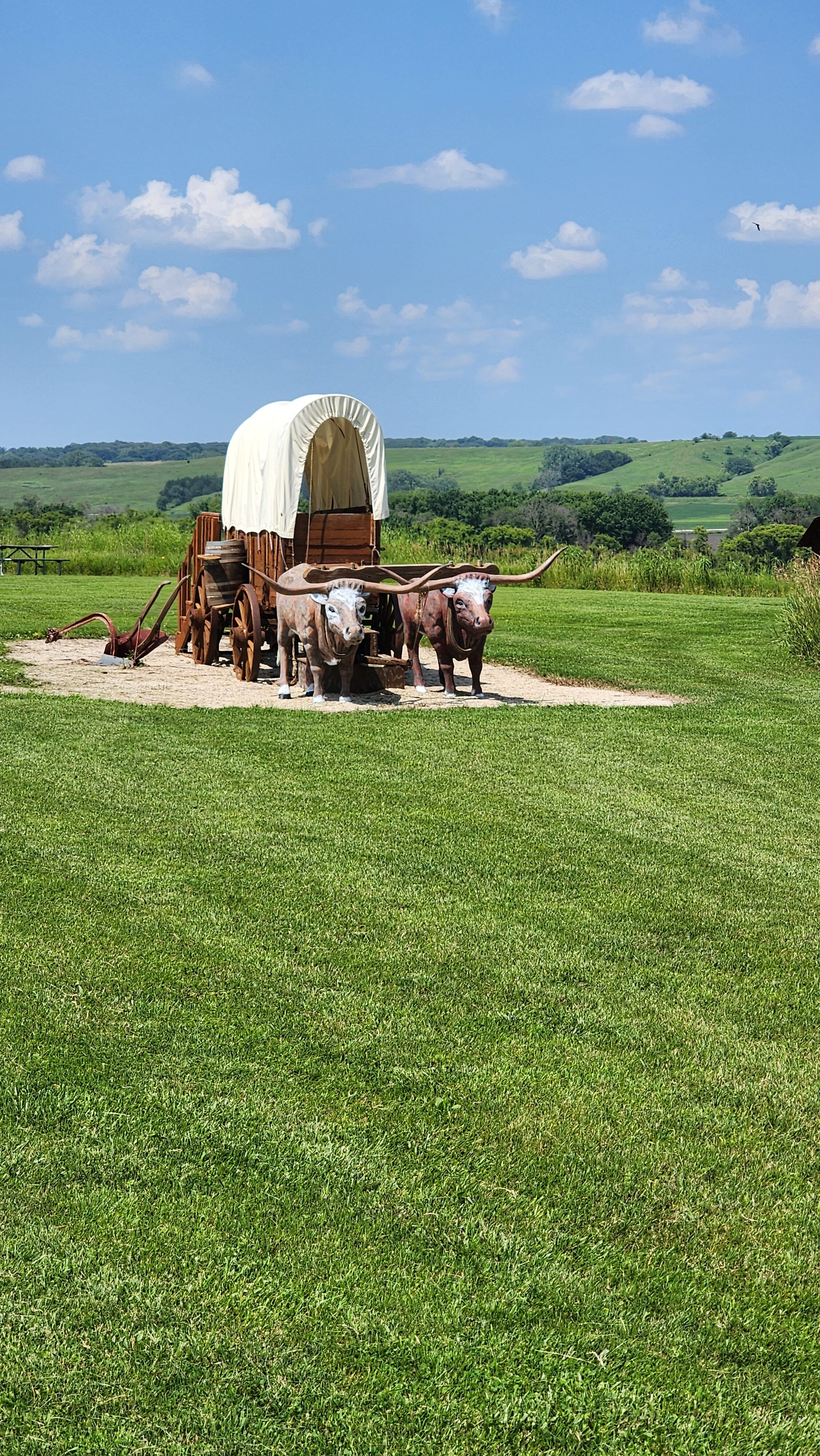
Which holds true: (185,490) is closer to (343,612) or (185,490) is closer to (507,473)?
(507,473)

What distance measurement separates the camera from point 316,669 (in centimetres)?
1355

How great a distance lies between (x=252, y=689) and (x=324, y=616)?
184cm

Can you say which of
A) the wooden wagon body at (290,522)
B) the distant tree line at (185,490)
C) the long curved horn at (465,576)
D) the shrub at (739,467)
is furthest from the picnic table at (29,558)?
the shrub at (739,467)

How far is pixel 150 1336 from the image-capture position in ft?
10.2

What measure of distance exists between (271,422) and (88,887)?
10.2 meters

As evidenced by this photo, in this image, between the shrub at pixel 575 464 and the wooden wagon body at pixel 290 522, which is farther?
the shrub at pixel 575 464

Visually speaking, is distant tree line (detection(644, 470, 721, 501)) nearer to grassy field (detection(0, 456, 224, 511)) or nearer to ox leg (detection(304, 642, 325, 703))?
grassy field (detection(0, 456, 224, 511))

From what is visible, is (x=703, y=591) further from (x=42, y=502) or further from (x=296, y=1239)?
(x=42, y=502)

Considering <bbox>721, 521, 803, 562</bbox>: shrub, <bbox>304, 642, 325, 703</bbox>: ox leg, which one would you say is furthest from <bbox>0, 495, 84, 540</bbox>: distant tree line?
<bbox>721, 521, 803, 562</bbox>: shrub

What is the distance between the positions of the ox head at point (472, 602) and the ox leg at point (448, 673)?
0.57 meters

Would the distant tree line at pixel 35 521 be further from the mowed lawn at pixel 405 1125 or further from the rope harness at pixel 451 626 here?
the mowed lawn at pixel 405 1125

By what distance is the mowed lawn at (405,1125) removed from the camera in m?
3.01

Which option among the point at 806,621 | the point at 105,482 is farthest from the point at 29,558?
the point at 105,482

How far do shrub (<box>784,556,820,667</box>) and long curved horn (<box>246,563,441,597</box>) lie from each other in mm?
6421
